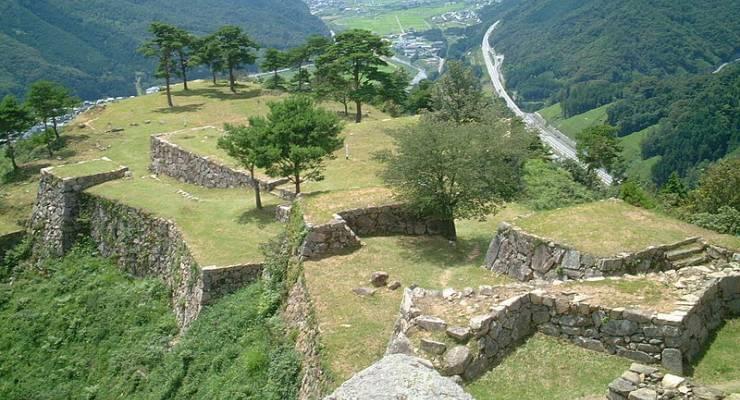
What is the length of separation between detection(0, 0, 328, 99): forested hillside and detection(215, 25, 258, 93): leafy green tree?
141 feet

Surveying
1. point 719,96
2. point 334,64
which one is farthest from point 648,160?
point 334,64

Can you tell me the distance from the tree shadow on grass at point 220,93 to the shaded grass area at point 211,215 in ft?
71.3

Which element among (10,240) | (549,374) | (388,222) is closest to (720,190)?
(388,222)

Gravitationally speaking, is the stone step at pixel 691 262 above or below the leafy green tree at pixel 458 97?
below

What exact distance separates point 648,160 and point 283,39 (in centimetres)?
8849

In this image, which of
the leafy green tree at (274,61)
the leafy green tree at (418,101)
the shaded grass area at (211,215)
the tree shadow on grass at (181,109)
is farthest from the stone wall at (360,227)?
the leafy green tree at (274,61)

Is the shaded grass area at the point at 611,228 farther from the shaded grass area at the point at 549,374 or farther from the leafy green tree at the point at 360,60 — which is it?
Answer: the leafy green tree at the point at 360,60

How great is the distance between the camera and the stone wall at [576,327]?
29.3ft

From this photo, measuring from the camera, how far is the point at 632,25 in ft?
483

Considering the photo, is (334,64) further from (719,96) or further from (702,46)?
(702,46)

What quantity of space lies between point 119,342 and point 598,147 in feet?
105

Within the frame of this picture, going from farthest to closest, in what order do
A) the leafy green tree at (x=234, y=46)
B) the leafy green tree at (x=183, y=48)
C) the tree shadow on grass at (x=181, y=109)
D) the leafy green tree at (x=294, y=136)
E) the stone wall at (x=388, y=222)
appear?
the leafy green tree at (x=234, y=46) < the tree shadow on grass at (x=181, y=109) < the leafy green tree at (x=183, y=48) < the leafy green tree at (x=294, y=136) < the stone wall at (x=388, y=222)

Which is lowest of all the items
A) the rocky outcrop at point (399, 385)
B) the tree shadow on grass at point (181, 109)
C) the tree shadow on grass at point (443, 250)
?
the tree shadow on grass at point (443, 250)

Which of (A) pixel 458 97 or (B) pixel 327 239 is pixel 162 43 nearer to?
(A) pixel 458 97
